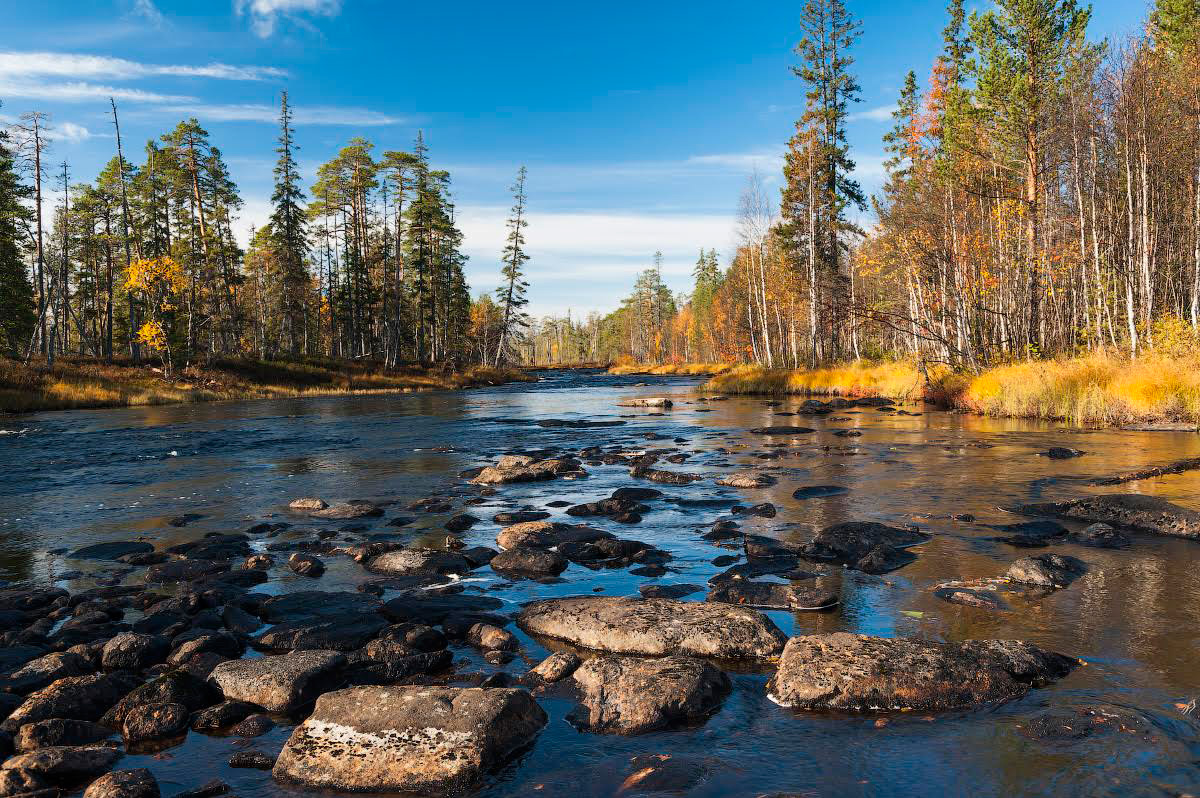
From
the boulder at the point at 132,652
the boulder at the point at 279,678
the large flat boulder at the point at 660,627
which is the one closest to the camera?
the boulder at the point at 279,678

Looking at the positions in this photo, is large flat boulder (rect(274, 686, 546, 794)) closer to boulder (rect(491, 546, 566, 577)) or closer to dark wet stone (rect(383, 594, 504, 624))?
dark wet stone (rect(383, 594, 504, 624))

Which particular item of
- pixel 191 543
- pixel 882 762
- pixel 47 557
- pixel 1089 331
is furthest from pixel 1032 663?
pixel 1089 331

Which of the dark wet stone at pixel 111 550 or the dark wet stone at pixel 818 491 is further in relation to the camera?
the dark wet stone at pixel 818 491

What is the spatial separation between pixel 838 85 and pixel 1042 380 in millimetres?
27631

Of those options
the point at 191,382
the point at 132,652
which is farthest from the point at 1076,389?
the point at 191,382

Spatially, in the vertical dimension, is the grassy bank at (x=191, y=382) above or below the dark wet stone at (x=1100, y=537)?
above

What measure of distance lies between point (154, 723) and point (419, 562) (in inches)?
140

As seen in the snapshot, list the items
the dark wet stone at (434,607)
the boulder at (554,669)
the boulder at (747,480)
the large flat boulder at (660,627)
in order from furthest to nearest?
the boulder at (747,480) < the dark wet stone at (434,607) < the large flat boulder at (660,627) < the boulder at (554,669)

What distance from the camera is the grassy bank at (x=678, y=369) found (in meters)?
72.4

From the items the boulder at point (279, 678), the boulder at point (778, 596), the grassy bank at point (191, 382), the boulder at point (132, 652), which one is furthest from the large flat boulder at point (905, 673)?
the grassy bank at point (191, 382)

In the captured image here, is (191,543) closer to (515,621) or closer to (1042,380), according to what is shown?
(515,621)

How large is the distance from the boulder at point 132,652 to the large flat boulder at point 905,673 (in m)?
4.68

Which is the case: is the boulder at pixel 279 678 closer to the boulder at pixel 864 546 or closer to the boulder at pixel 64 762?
the boulder at pixel 64 762

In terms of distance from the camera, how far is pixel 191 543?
8961 millimetres
